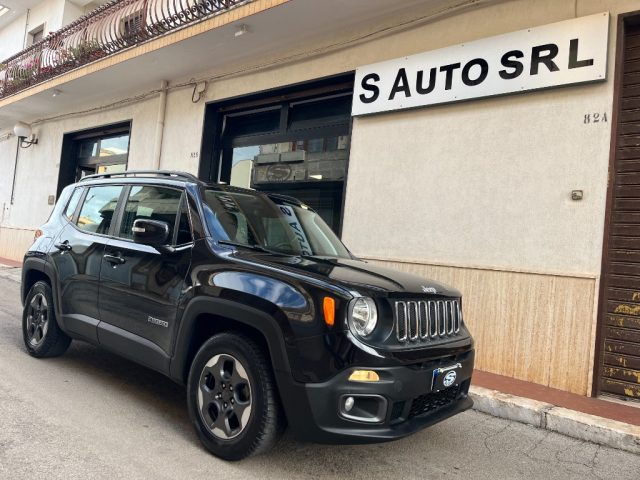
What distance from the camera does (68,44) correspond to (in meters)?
11.9

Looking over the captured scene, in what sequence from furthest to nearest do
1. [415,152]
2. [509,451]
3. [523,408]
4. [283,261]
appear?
[415,152], [523,408], [509,451], [283,261]

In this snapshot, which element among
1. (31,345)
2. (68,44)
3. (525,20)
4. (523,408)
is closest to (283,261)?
(523,408)

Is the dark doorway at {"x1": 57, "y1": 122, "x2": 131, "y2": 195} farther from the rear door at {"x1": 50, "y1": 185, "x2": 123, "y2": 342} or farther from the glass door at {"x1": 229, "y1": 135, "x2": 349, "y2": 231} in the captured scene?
the rear door at {"x1": 50, "y1": 185, "x2": 123, "y2": 342}

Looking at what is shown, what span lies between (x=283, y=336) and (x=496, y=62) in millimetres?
4719

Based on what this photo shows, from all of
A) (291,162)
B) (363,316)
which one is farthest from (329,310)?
(291,162)

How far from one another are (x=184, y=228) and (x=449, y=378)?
2.12 m

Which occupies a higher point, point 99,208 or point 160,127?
point 160,127

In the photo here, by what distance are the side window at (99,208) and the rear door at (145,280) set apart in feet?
0.77

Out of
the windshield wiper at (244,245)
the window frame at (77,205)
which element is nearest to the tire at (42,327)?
the window frame at (77,205)

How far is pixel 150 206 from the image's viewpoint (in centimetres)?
410

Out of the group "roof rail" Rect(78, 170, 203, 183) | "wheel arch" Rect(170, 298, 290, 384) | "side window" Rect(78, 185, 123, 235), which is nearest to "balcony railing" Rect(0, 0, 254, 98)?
→ "roof rail" Rect(78, 170, 203, 183)

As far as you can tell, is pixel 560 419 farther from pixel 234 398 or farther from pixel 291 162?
pixel 291 162

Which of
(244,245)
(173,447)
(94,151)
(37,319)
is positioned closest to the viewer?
(173,447)

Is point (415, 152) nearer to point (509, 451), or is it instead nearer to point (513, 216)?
point (513, 216)
